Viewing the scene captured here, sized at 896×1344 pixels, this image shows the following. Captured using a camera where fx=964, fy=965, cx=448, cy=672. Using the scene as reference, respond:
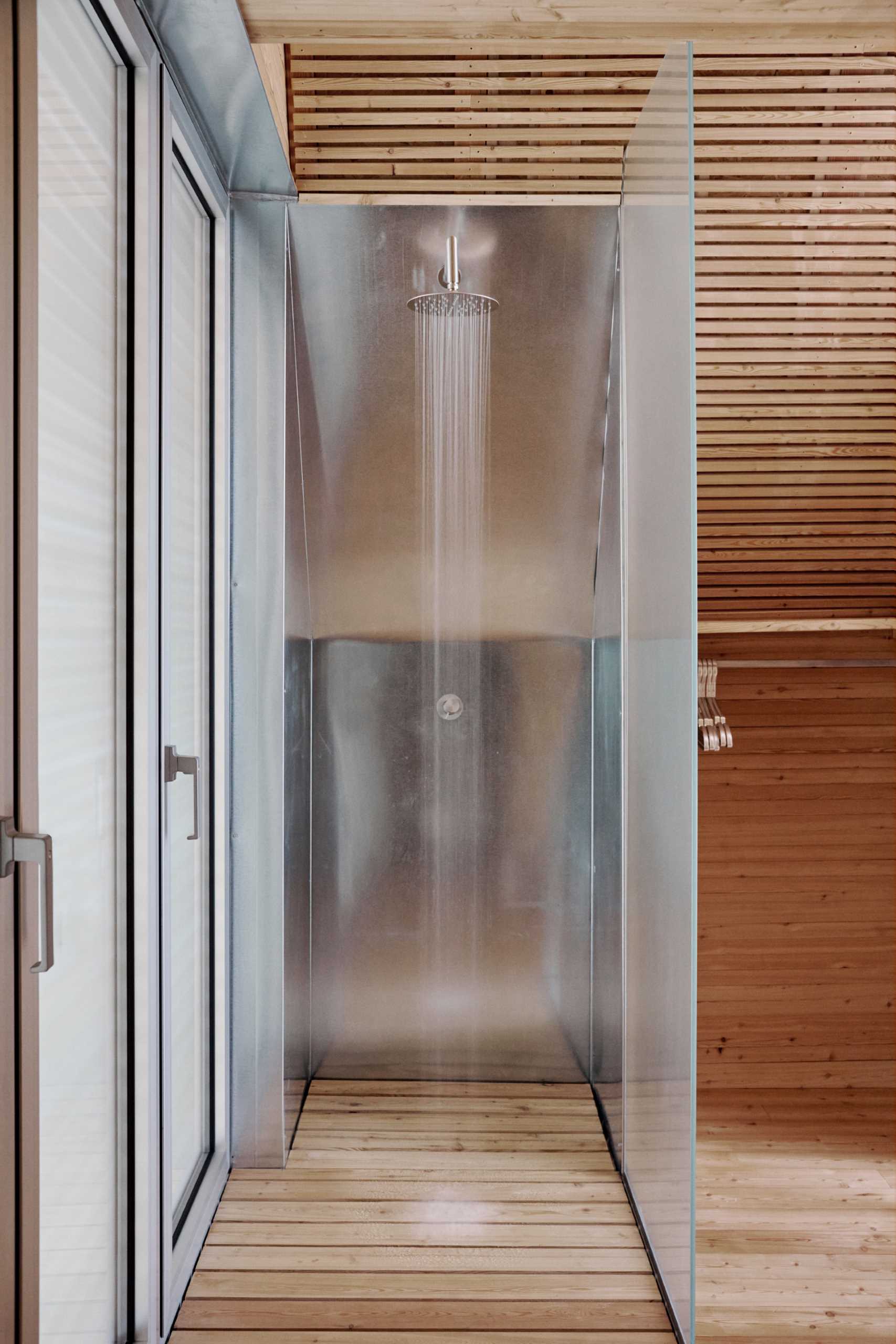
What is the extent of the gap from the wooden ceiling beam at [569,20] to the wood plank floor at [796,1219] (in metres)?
2.28

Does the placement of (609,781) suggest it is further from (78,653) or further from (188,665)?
(78,653)

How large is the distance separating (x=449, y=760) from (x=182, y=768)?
90 cm

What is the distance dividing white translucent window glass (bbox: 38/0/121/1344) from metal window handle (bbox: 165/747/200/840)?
0.17 m

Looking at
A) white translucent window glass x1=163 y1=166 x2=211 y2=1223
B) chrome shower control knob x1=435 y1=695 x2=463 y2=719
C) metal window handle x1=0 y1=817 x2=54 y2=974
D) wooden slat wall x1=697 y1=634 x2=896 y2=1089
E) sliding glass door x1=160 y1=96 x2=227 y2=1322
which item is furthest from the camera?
wooden slat wall x1=697 y1=634 x2=896 y2=1089

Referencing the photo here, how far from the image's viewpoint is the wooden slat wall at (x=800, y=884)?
2.99 metres

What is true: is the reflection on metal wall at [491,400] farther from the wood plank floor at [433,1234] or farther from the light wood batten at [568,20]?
the wood plank floor at [433,1234]

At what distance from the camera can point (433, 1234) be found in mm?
1977

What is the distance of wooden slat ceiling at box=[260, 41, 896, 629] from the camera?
1949 millimetres

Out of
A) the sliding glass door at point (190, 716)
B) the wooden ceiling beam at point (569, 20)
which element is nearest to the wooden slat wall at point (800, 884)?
the sliding glass door at point (190, 716)

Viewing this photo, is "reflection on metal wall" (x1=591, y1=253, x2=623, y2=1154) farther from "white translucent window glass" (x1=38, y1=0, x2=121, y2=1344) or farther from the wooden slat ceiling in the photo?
"white translucent window glass" (x1=38, y1=0, x2=121, y2=1344)

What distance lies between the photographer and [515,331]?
7.23ft

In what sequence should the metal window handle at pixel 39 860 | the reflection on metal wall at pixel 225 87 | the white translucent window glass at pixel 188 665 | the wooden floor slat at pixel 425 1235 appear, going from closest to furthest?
the metal window handle at pixel 39 860, the reflection on metal wall at pixel 225 87, the white translucent window glass at pixel 188 665, the wooden floor slat at pixel 425 1235

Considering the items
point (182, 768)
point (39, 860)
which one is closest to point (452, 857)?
point (182, 768)

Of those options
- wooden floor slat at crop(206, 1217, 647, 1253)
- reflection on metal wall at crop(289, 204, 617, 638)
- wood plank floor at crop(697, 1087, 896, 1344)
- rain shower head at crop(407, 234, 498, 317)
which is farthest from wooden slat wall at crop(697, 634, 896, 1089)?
rain shower head at crop(407, 234, 498, 317)
